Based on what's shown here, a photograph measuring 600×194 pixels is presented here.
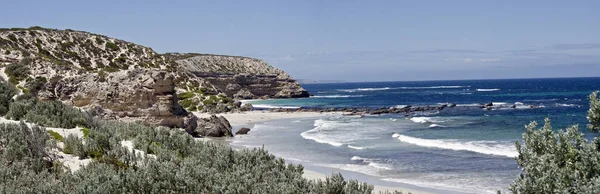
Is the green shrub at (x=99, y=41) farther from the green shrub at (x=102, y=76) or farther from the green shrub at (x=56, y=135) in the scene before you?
the green shrub at (x=56, y=135)

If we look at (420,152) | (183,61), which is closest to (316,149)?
(420,152)

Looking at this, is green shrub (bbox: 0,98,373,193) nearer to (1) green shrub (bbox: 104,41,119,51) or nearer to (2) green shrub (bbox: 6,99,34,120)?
(2) green shrub (bbox: 6,99,34,120)

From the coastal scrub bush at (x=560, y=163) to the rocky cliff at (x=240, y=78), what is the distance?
9064 cm

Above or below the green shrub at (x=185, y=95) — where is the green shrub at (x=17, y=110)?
above

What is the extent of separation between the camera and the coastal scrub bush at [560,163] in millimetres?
5770

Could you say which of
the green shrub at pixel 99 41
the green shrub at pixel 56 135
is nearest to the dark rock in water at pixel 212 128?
the green shrub at pixel 56 135

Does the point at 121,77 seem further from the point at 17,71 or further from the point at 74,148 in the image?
the point at 74,148

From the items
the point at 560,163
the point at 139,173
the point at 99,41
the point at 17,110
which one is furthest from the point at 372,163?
the point at 99,41

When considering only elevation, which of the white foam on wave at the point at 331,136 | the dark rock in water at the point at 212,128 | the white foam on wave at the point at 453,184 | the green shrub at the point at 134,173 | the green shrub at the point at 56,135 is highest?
the green shrub at the point at 56,135

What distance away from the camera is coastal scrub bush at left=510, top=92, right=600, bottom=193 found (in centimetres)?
577

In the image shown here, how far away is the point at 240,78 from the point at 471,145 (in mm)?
82134

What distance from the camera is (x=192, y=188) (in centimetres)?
642

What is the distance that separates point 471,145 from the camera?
83.9 ft

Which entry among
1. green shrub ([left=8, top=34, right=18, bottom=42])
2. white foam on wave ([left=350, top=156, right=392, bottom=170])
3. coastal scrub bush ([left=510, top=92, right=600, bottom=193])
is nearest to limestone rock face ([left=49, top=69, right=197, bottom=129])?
white foam on wave ([left=350, top=156, right=392, bottom=170])
